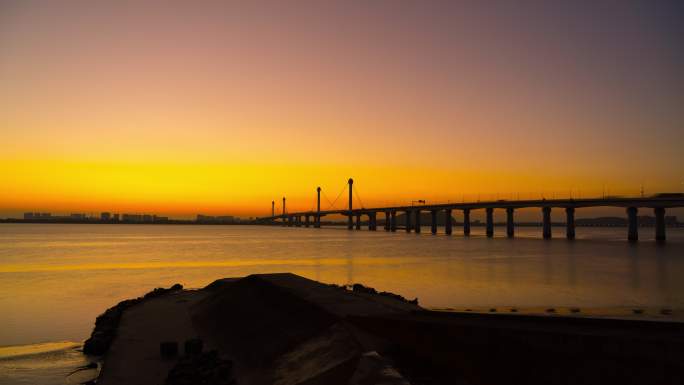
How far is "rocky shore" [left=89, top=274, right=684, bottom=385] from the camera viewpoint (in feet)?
37.9

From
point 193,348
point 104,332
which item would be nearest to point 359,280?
point 104,332

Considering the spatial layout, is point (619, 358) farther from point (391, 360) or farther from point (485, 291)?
point (485, 291)

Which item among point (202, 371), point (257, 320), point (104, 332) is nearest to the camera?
point (202, 371)

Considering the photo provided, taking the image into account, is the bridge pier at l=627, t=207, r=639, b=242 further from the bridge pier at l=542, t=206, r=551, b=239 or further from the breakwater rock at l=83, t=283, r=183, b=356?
the breakwater rock at l=83, t=283, r=183, b=356

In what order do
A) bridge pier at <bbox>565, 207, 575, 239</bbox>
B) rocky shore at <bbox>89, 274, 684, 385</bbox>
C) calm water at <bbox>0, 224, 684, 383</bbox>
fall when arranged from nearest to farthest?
rocky shore at <bbox>89, 274, 684, 385</bbox>, calm water at <bbox>0, 224, 684, 383</bbox>, bridge pier at <bbox>565, 207, 575, 239</bbox>

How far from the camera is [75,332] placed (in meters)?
22.5

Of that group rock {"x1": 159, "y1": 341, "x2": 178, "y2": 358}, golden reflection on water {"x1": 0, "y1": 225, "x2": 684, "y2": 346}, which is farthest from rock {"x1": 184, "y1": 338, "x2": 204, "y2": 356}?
golden reflection on water {"x1": 0, "y1": 225, "x2": 684, "y2": 346}

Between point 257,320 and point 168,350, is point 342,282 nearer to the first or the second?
point 257,320

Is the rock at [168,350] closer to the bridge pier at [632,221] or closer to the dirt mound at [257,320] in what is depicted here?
the dirt mound at [257,320]

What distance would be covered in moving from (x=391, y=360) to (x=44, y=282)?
127 feet

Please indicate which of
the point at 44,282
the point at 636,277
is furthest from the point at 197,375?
the point at 636,277

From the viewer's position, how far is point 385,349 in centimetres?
1327

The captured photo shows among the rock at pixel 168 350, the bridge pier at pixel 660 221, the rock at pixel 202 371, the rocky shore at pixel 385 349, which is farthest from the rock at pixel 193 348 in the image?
the bridge pier at pixel 660 221

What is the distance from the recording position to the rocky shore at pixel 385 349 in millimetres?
11547
